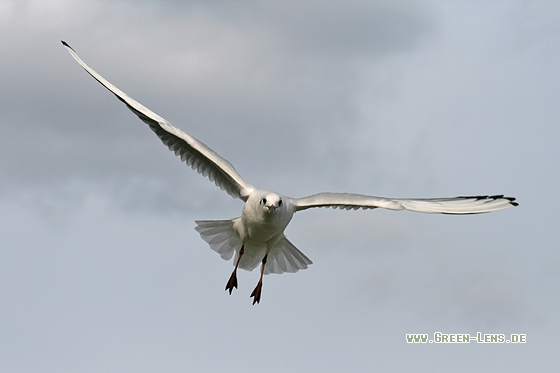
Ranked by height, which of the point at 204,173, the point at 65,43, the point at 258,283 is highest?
the point at 65,43

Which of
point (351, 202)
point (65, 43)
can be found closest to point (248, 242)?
point (351, 202)

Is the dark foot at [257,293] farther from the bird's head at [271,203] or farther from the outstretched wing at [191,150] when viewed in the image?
the bird's head at [271,203]

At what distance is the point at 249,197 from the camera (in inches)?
564

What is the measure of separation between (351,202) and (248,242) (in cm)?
190

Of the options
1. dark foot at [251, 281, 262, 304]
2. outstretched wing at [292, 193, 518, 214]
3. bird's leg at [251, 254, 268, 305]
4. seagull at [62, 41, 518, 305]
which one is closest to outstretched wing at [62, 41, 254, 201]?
seagull at [62, 41, 518, 305]

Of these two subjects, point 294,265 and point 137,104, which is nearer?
point 137,104

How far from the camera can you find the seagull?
13.6 m

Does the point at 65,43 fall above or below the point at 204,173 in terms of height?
above

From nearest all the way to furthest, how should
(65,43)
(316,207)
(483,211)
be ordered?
(483,211) < (316,207) < (65,43)

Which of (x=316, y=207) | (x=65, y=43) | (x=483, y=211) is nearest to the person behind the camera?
(x=483, y=211)

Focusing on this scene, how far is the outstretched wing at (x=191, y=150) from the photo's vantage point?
47.9ft

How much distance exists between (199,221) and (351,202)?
268cm

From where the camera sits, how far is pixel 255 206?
1391 cm

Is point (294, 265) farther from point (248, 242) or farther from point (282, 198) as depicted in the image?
point (282, 198)
